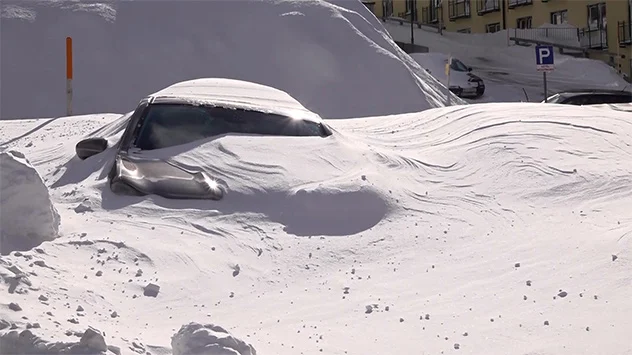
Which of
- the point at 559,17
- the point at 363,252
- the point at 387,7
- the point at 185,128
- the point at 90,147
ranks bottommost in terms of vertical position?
the point at 363,252

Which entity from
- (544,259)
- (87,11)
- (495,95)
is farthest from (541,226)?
(495,95)

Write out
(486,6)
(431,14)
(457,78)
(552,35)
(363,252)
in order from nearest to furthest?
(363,252) < (457,78) < (552,35) < (486,6) < (431,14)

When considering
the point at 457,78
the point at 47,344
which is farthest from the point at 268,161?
the point at 457,78

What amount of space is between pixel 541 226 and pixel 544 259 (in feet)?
2.70

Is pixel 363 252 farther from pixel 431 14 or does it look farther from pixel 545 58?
pixel 431 14

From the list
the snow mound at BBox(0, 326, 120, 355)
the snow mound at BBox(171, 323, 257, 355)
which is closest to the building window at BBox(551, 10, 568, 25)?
the snow mound at BBox(171, 323, 257, 355)

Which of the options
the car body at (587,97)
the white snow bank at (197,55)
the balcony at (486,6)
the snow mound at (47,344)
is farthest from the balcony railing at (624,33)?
the snow mound at (47,344)

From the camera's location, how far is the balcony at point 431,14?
49969 millimetres

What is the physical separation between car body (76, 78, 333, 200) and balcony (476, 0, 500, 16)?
38266mm

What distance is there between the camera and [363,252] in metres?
7.18

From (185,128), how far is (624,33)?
3408 centimetres

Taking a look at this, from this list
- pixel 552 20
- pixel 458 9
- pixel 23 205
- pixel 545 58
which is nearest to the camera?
pixel 23 205

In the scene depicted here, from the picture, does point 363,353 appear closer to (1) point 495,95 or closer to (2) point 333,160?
(2) point 333,160

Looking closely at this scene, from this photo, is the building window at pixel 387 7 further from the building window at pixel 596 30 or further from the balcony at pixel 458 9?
the building window at pixel 596 30
